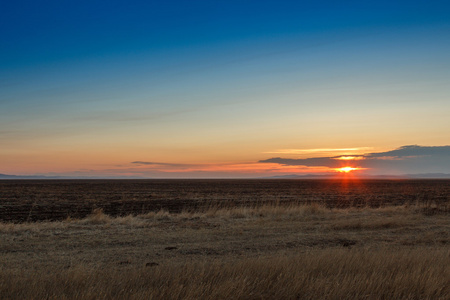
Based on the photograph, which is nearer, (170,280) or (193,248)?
(170,280)

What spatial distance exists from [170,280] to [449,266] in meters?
5.29

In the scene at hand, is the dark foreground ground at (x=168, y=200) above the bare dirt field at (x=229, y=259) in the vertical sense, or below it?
below

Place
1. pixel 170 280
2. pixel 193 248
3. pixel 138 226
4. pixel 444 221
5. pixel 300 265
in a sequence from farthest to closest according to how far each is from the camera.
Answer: pixel 444 221 → pixel 138 226 → pixel 193 248 → pixel 300 265 → pixel 170 280

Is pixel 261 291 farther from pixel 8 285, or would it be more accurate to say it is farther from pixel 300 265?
pixel 8 285

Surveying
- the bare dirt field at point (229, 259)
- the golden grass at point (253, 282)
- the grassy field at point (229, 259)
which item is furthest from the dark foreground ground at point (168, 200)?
the golden grass at point (253, 282)

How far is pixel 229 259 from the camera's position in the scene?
905 cm

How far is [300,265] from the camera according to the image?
707cm

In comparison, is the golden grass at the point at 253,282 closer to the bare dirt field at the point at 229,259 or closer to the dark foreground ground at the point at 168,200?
the bare dirt field at the point at 229,259

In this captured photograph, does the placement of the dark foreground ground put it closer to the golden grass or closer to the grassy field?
the grassy field

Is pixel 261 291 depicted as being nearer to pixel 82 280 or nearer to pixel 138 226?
pixel 82 280

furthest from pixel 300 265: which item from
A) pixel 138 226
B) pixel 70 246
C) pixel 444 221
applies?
pixel 444 221

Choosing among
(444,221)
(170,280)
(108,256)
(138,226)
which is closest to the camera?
(170,280)

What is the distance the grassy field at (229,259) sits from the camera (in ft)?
18.9

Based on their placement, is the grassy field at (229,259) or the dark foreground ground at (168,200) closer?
the grassy field at (229,259)
